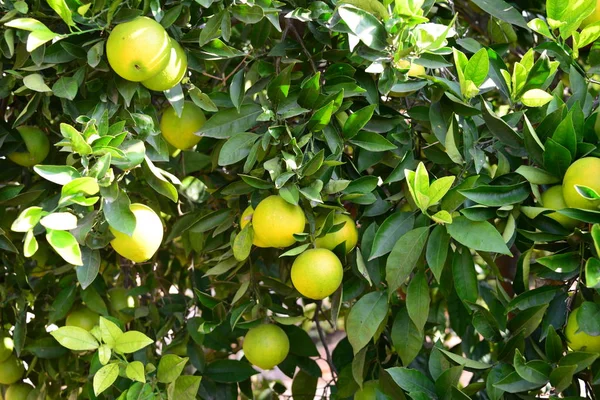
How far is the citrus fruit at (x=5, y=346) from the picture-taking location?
173 cm

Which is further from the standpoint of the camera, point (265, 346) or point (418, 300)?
point (265, 346)

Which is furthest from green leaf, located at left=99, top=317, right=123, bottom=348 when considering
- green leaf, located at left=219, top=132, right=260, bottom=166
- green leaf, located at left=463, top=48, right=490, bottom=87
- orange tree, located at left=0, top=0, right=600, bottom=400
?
green leaf, located at left=463, top=48, right=490, bottom=87

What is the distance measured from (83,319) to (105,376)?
18.2 inches

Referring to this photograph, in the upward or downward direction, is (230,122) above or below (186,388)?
above

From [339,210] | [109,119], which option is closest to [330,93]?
[339,210]

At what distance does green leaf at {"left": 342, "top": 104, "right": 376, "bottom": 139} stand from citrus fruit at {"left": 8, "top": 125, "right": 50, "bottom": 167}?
2.27ft

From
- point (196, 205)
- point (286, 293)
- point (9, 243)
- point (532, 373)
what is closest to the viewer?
point (532, 373)

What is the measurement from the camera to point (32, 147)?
1.57 m

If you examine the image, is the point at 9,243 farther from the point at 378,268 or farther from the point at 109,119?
the point at 378,268

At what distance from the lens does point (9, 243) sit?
4.79ft

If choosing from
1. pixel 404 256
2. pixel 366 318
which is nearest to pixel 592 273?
pixel 404 256

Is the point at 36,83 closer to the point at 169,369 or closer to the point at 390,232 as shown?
the point at 169,369

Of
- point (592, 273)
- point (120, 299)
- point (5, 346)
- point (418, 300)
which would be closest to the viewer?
point (592, 273)

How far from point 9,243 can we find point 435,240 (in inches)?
34.0
